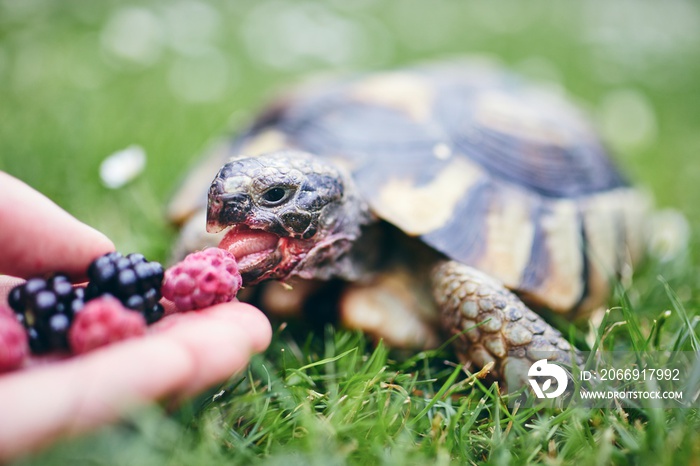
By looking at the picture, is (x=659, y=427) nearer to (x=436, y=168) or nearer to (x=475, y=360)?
(x=475, y=360)

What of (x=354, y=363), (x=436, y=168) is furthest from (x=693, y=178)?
(x=354, y=363)

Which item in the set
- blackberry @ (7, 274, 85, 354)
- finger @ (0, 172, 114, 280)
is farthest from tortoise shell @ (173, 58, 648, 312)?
blackberry @ (7, 274, 85, 354)

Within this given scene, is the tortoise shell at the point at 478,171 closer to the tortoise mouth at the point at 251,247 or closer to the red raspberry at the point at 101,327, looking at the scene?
the tortoise mouth at the point at 251,247

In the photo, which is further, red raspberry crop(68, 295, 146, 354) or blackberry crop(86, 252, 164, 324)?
blackberry crop(86, 252, 164, 324)

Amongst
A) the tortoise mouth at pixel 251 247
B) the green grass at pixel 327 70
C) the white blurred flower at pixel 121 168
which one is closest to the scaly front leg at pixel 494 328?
the green grass at pixel 327 70

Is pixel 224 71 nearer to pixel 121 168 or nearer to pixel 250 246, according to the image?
pixel 121 168

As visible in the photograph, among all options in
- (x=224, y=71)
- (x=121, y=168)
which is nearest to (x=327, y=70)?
(x=224, y=71)

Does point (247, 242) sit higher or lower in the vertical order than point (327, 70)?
higher

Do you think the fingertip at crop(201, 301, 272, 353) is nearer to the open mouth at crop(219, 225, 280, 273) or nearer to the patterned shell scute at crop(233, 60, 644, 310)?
the open mouth at crop(219, 225, 280, 273)
